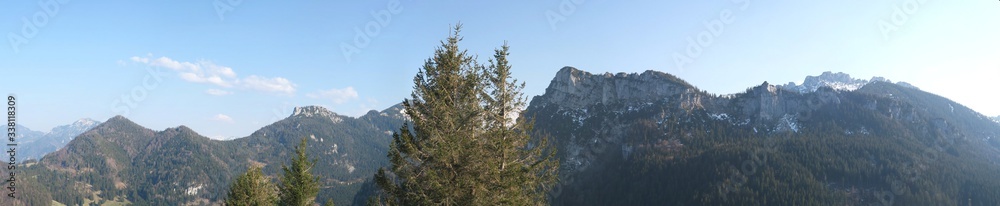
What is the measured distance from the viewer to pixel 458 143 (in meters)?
22.0

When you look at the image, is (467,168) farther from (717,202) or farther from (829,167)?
(829,167)

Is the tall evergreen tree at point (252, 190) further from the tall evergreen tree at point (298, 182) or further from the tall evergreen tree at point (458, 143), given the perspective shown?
the tall evergreen tree at point (458, 143)

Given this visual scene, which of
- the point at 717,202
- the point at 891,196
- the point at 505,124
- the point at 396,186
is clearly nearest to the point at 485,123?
the point at 505,124

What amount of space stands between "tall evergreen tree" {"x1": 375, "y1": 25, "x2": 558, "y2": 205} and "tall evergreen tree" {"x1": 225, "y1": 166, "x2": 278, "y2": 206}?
19868mm

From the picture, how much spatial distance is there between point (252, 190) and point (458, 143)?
25.5 m

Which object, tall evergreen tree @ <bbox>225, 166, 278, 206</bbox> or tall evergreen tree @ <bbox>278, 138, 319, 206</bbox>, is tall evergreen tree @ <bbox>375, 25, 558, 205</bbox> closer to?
tall evergreen tree @ <bbox>278, 138, 319, 206</bbox>

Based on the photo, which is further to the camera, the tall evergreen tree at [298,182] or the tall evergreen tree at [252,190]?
the tall evergreen tree at [252,190]

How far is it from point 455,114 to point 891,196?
21976 cm

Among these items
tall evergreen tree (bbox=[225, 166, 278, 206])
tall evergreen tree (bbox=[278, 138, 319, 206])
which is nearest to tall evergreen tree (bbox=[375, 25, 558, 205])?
tall evergreen tree (bbox=[278, 138, 319, 206])

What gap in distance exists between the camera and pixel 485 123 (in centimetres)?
2511

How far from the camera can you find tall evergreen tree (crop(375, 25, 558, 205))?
22.2 meters

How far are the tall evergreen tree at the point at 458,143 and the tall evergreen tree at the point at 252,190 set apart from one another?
65.2 ft

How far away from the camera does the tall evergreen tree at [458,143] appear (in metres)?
22.2

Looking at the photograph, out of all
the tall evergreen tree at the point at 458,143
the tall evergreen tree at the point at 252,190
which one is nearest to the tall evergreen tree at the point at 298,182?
the tall evergreen tree at the point at 252,190
